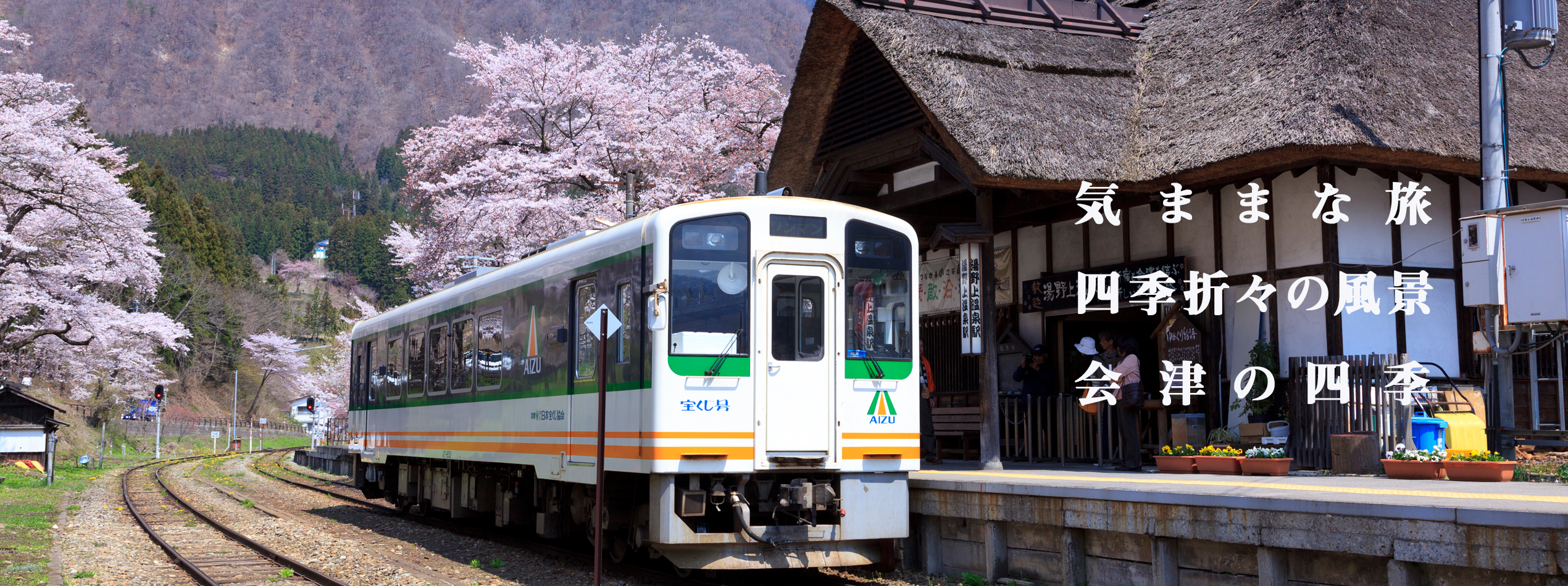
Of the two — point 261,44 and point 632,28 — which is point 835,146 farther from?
point 261,44

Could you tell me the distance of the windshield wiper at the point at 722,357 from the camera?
27.5ft

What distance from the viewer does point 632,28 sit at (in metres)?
123

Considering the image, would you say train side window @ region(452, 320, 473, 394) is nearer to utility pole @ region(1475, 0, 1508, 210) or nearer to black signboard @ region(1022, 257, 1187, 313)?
black signboard @ region(1022, 257, 1187, 313)

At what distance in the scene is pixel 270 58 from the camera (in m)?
168

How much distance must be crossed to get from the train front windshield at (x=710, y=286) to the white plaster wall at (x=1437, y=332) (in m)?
6.85

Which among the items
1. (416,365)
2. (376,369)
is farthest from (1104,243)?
(376,369)

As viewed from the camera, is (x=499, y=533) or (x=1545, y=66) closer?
(x=1545, y=66)

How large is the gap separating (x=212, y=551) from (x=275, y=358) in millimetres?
57795

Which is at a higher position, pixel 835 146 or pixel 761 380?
pixel 835 146

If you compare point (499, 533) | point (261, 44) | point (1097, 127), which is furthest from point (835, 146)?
point (261, 44)

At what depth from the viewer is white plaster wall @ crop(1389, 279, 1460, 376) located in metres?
11.7

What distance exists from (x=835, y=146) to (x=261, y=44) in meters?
176

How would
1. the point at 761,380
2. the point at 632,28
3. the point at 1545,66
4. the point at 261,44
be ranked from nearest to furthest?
1. the point at 761,380
2. the point at 1545,66
3. the point at 632,28
4. the point at 261,44

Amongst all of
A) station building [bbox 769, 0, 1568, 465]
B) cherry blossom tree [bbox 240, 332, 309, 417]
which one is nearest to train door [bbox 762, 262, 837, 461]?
station building [bbox 769, 0, 1568, 465]
